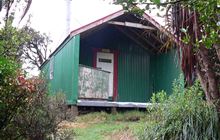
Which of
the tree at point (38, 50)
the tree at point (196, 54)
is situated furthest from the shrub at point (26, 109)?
the tree at point (38, 50)

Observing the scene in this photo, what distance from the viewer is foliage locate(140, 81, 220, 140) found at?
4.62 m

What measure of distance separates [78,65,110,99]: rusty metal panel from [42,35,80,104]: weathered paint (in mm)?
299

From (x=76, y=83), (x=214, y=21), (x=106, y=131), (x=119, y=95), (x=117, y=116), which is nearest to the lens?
(x=214, y=21)

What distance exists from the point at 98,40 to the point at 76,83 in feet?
11.1

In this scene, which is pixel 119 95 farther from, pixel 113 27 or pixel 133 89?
Answer: pixel 113 27

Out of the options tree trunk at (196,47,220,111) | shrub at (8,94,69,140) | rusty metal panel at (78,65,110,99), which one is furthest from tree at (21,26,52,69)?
tree trunk at (196,47,220,111)

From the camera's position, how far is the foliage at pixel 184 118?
462 cm

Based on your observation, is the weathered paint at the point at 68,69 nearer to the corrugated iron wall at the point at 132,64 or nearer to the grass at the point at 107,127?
the corrugated iron wall at the point at 132,64

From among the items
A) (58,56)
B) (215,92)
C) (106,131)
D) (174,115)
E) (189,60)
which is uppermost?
(58,56)

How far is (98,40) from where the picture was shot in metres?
15.6

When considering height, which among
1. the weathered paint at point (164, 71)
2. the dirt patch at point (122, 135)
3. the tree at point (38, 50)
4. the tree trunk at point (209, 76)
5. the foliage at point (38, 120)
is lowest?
the dirt patch at point (122, 135)

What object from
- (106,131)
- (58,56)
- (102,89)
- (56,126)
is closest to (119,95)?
(102,89)

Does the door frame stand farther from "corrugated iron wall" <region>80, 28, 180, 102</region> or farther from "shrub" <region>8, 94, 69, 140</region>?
"shrub" <region>8, 94, 69, 140</region>

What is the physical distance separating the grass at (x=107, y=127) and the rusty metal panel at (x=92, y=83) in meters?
1.40
